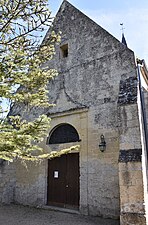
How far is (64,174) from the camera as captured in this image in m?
9.07

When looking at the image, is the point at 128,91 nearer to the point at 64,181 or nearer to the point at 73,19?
the point at 64,181

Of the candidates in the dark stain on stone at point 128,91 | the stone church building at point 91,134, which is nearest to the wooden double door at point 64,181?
the stone church building at point 91,134

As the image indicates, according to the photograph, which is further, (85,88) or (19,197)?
(19,197)

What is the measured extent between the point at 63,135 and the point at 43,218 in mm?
3462

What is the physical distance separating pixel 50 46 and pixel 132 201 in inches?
196

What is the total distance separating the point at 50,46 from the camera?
19.7 feet

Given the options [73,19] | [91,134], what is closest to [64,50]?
[73,19]

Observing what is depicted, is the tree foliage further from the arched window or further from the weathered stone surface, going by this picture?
the arched window

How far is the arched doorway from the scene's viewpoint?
8.62 m

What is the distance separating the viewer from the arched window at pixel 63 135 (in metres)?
9.21

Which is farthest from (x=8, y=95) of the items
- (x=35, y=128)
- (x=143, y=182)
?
(x=143, y=182)

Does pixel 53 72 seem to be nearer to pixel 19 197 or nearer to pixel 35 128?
pixel 35 128

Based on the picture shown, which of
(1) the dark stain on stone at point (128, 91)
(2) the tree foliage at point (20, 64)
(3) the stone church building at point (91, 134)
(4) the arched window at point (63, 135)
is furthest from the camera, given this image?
(4) the arched window at point (63, 135)

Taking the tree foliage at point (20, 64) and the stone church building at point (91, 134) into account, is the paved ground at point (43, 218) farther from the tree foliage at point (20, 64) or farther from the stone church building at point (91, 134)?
the tree foliage at point (20, 64)
